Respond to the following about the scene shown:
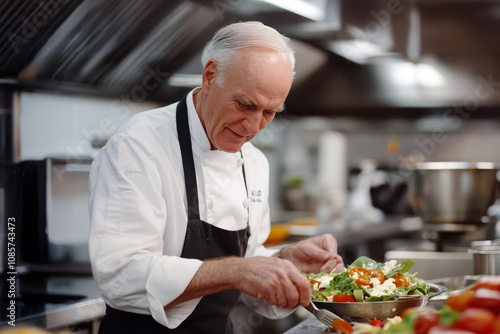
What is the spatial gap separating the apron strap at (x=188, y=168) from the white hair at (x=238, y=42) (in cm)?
22

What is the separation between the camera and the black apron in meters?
1.88

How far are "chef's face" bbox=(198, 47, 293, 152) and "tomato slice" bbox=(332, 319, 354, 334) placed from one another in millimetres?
593

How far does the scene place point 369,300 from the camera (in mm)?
1683

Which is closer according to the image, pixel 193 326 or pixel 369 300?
pixel 369 300

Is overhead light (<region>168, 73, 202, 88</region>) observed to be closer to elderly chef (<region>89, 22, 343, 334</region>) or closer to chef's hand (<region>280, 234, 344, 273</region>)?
elderly chef (<region>89, 22, 343, 334</region>)

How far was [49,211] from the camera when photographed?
2855mm

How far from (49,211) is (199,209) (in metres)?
1.16

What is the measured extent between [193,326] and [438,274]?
55.9 inches

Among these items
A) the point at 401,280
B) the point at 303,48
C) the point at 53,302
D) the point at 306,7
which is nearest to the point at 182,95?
the point at 306,7

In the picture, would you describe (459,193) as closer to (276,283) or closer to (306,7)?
(306,7)

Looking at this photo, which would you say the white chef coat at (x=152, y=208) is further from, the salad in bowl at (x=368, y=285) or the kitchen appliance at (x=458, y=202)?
the kitchen appliance at (x=458, y=202)

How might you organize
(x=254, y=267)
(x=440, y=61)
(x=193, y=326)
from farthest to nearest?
(x=440, y=61) → (x=193, y=326) → (x=254, y=267)

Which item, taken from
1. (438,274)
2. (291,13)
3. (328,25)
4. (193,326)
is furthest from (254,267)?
(328,25)

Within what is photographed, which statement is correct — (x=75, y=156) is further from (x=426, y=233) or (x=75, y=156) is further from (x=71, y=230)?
(x=426, y=233)
